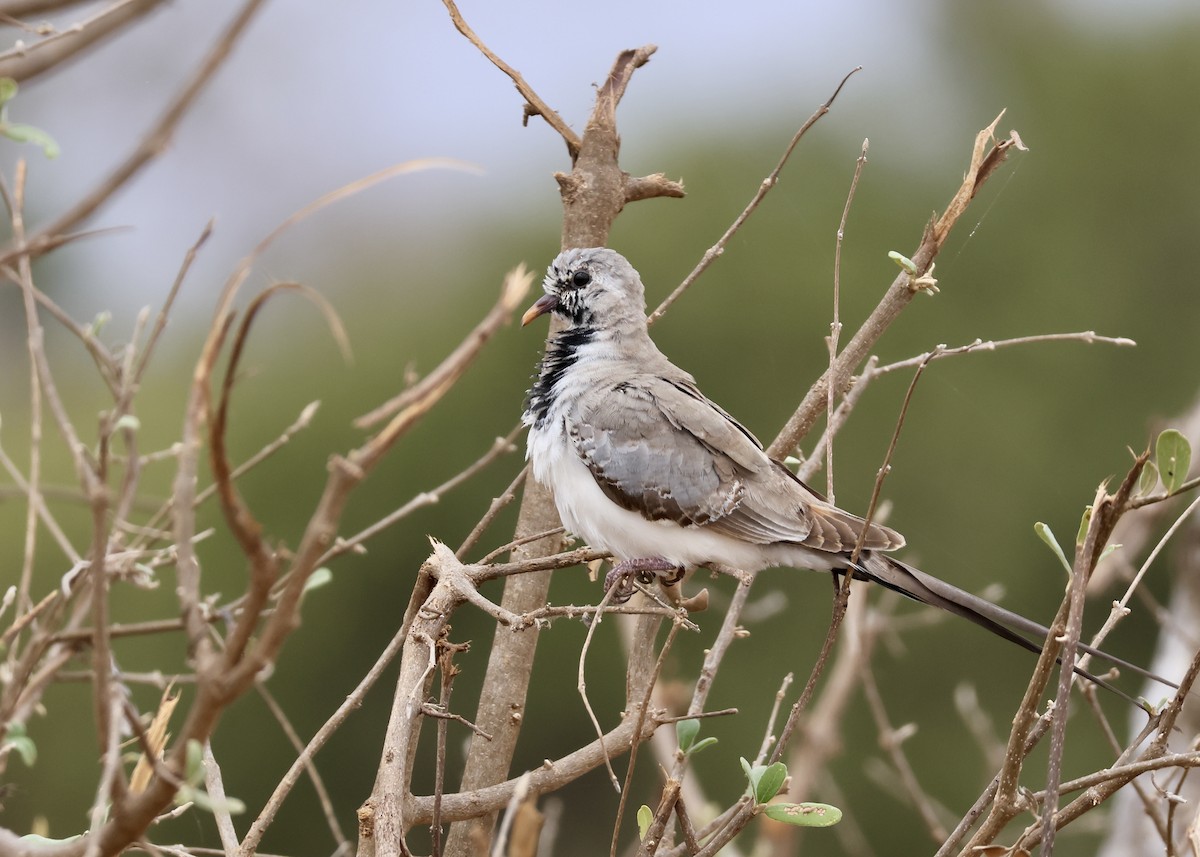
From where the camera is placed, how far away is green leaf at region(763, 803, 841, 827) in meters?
2.02

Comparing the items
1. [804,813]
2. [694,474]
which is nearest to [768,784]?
[804,813]

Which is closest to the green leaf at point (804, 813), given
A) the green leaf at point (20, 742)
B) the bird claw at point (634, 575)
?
the bird claw at point (634, 575)

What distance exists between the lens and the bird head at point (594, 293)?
3309 millimetres

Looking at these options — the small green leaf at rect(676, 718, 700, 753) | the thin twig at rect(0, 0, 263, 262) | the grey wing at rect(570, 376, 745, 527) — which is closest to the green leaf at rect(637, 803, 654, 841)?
the small green leaf at rect(676, 718, 700, 753)

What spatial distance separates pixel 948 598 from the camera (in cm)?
271

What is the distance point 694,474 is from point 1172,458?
150cm

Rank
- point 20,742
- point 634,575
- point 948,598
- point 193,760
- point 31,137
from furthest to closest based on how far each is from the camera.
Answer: point 634,575 → point 948,598 → point 31,137 → point 20,742 → point 193,760

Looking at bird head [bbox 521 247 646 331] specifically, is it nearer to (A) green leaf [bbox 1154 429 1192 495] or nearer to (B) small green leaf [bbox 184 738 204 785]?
(A) green leaf [bbox 1154 429 1192 495]

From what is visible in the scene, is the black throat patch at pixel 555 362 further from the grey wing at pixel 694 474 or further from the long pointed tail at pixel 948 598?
the long pointed tail at pixel 948 598

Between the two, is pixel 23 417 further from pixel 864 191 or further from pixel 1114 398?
pixel 1114 398

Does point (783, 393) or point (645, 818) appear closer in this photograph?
point (645, 818)

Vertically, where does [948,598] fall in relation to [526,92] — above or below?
below

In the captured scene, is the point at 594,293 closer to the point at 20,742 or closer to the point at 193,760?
the point at 20,742

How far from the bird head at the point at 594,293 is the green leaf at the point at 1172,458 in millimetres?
1750
